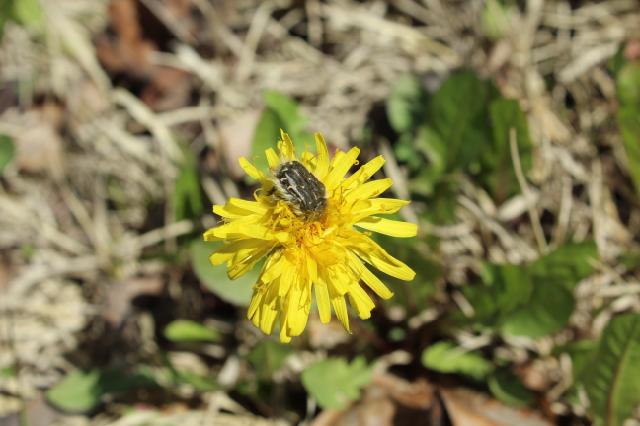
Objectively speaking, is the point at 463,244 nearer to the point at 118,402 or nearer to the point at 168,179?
the point at 168,179

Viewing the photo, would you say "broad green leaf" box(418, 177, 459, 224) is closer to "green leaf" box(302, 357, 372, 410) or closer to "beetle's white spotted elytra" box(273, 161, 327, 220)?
"green leaf" box(302, 357, 372, 410)

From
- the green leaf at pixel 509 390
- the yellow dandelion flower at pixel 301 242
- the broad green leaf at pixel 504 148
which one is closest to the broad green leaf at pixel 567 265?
the green leaf at pixel 509 390

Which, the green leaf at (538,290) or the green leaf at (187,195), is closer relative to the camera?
the green leaf at (538,290)

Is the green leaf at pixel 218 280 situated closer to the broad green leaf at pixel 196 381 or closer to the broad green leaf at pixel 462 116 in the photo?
the broad green leaf at pixel 196 381

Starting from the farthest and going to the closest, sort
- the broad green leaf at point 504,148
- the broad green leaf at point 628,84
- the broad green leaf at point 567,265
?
the broad green leaf at point 628,84
the broad green leaf at point 504,148
the broad green leaf at point 567,265

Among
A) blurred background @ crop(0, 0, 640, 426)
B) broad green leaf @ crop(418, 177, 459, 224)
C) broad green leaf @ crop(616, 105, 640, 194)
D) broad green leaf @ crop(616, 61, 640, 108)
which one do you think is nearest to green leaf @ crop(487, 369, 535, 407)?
blurred background @ crop(0, 0, 640, 426)

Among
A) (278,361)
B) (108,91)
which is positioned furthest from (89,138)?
(278,361)

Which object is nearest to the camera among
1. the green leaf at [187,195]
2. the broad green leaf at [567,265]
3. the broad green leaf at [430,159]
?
the broad green leaf at [567,265]
